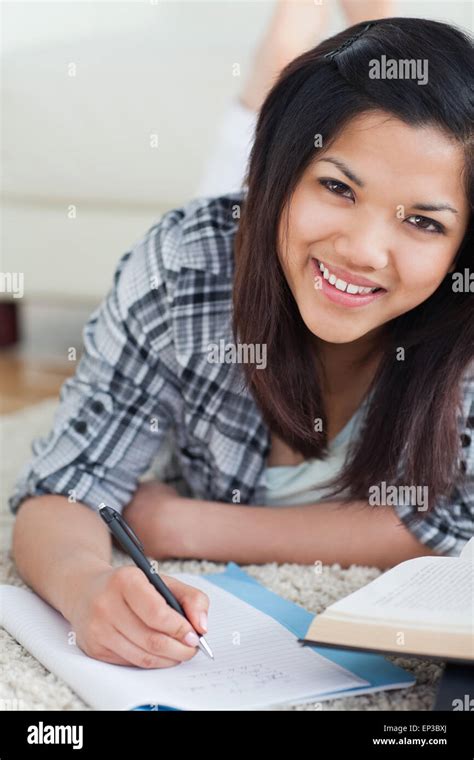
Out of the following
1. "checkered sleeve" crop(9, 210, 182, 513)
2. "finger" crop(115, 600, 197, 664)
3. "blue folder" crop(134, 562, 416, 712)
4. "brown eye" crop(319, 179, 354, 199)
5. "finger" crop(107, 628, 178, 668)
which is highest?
"brown eye" crop(319, 179, 354, 199)

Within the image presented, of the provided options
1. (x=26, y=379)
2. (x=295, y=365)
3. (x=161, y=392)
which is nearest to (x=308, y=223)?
(x=295, y=365)

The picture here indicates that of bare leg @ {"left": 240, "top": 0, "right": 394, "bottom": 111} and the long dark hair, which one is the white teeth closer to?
the long dark hair

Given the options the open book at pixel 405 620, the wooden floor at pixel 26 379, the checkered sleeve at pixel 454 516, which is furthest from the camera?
the wooden floor at pixel 26 379

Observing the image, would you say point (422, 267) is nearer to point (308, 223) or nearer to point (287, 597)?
point (308, 223)

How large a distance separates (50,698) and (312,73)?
53 cm

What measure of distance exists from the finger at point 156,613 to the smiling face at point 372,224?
0.98 ft

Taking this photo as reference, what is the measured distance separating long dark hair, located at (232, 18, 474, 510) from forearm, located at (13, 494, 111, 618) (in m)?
0.20

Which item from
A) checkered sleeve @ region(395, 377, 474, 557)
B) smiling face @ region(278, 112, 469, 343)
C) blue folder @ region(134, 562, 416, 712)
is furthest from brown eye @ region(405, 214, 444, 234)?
blue folder @ region(134, 562, 416, 712)

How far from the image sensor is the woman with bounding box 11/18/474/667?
31.8 inches

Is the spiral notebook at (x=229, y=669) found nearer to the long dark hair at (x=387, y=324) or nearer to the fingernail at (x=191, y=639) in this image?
the fingernail at (x=191, y=639)

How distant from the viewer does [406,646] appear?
64 cm

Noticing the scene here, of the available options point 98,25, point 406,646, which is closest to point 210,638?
point 406,646

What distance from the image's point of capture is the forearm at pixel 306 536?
3.27 feet

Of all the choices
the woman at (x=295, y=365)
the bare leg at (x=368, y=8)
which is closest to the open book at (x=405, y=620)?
the woman at (x=295, y=365)
